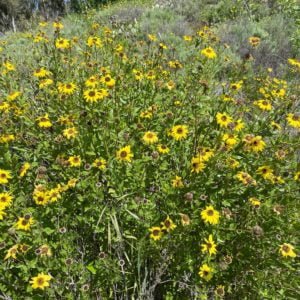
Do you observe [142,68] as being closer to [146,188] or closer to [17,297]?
[146,188]

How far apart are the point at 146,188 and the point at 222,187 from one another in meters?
0.59

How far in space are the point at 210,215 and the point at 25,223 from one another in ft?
3.72

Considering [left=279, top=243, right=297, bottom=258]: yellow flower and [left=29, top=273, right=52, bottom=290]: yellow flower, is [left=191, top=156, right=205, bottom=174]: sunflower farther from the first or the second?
[left=29, top=273, right=52, bottom=290]: yellow flower

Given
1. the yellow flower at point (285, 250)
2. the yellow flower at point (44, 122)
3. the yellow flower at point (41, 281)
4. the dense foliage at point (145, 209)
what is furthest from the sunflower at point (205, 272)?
the yellow flower at point (44, 122)

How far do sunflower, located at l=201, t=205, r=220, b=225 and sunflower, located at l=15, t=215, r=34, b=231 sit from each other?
1.04 m

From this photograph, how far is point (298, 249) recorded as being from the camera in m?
2.32

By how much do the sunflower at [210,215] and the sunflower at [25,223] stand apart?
1045 mm

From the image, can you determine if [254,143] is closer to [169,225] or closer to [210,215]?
[210,215]

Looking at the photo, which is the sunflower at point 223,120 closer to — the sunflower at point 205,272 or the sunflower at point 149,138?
the sunflower at point 149,138

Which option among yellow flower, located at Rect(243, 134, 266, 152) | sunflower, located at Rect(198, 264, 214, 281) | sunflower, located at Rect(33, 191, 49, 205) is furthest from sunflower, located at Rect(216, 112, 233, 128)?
sunflower, located at Rect(33, 191, 49, 205)

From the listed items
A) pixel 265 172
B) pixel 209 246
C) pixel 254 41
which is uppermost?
pixel 254 41

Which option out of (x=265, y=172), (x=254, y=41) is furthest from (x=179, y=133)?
(x=254, y=41)

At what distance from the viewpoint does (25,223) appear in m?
2.17

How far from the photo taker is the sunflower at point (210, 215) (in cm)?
214
